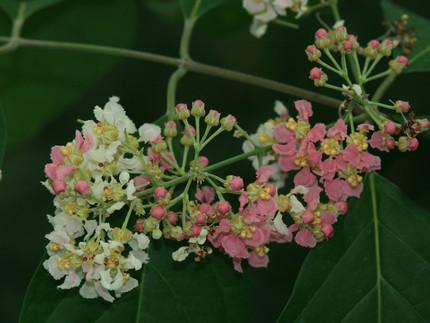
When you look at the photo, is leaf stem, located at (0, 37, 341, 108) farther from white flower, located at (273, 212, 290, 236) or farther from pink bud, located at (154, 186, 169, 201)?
pink bud, located at (154, 186, 169, 201)

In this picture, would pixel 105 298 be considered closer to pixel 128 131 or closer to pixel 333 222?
pixel 128 131

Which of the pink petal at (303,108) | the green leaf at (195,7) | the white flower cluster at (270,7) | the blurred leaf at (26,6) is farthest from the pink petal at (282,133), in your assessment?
the blurred leaf at (26,6)

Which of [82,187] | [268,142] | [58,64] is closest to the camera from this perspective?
[82,187]

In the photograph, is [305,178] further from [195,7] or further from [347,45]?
[195,7]

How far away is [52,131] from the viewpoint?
6016 millimetres

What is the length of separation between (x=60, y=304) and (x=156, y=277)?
A: 40 centimetres

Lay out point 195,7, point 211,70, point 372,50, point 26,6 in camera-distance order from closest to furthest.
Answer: point 372,50
point 211,70
point 195,7
point 26,6

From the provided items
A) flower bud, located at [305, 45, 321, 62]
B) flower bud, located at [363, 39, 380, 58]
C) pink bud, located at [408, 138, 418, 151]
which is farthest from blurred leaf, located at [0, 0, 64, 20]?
pink bud, located at [408, 138, 418, 151]

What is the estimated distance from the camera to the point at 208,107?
17.6 ft

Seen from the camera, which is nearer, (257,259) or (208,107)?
(257,259)

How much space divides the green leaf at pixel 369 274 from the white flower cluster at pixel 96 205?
27.4 inches

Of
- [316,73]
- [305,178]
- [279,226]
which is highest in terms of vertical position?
[316,73]

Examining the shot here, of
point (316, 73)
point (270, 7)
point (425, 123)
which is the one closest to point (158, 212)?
point (316, 73)

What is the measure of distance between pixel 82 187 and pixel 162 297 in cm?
65
